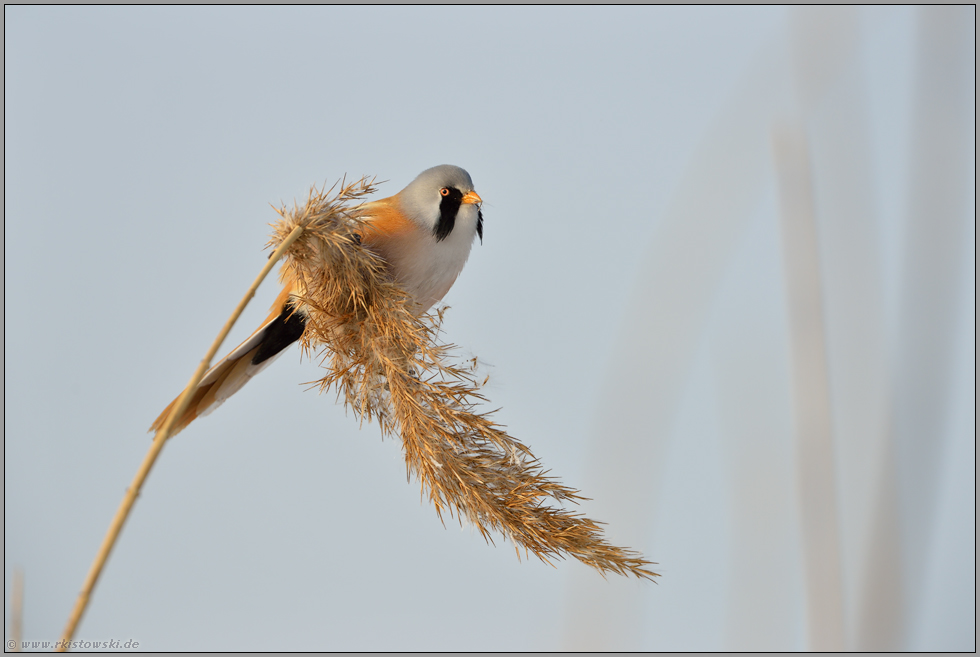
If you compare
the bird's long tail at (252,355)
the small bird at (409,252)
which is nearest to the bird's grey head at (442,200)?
the small bird at (409,252)

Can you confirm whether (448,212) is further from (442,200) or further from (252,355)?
(252,355)

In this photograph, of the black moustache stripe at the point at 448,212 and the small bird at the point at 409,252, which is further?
the black moustache stripe at the point at 448,212

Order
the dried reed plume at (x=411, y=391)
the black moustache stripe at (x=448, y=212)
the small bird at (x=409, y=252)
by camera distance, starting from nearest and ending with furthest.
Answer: the dried reed plume at (x=411, y=391)
the small bird at (x=409, y=252)
the black moustache stripe at (x=448, y=212)

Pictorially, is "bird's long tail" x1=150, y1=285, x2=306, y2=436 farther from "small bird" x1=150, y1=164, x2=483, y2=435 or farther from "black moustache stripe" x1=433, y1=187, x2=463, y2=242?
"black moustache stripe" x1=433, y1=187, x2=463, y2=242

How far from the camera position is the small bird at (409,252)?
246 centimetres

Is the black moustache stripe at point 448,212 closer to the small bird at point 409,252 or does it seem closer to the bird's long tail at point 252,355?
the small bird at point 409,252

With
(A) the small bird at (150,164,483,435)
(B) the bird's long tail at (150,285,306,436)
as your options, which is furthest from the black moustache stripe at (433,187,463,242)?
(B) the bird's long tail at (150,285,306,436)

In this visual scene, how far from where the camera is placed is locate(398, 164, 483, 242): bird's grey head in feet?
9.13

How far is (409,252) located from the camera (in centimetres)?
269

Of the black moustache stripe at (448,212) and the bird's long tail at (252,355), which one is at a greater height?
the black moustache stripe at (448,212)

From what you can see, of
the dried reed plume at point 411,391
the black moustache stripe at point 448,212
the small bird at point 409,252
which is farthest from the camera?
the black moustache stripe at point 448,212

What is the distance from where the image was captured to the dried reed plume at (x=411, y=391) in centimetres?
187

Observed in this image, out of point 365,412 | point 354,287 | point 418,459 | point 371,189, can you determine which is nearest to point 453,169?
point 371,189

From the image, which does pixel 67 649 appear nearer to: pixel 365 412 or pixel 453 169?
pixel 365 412
